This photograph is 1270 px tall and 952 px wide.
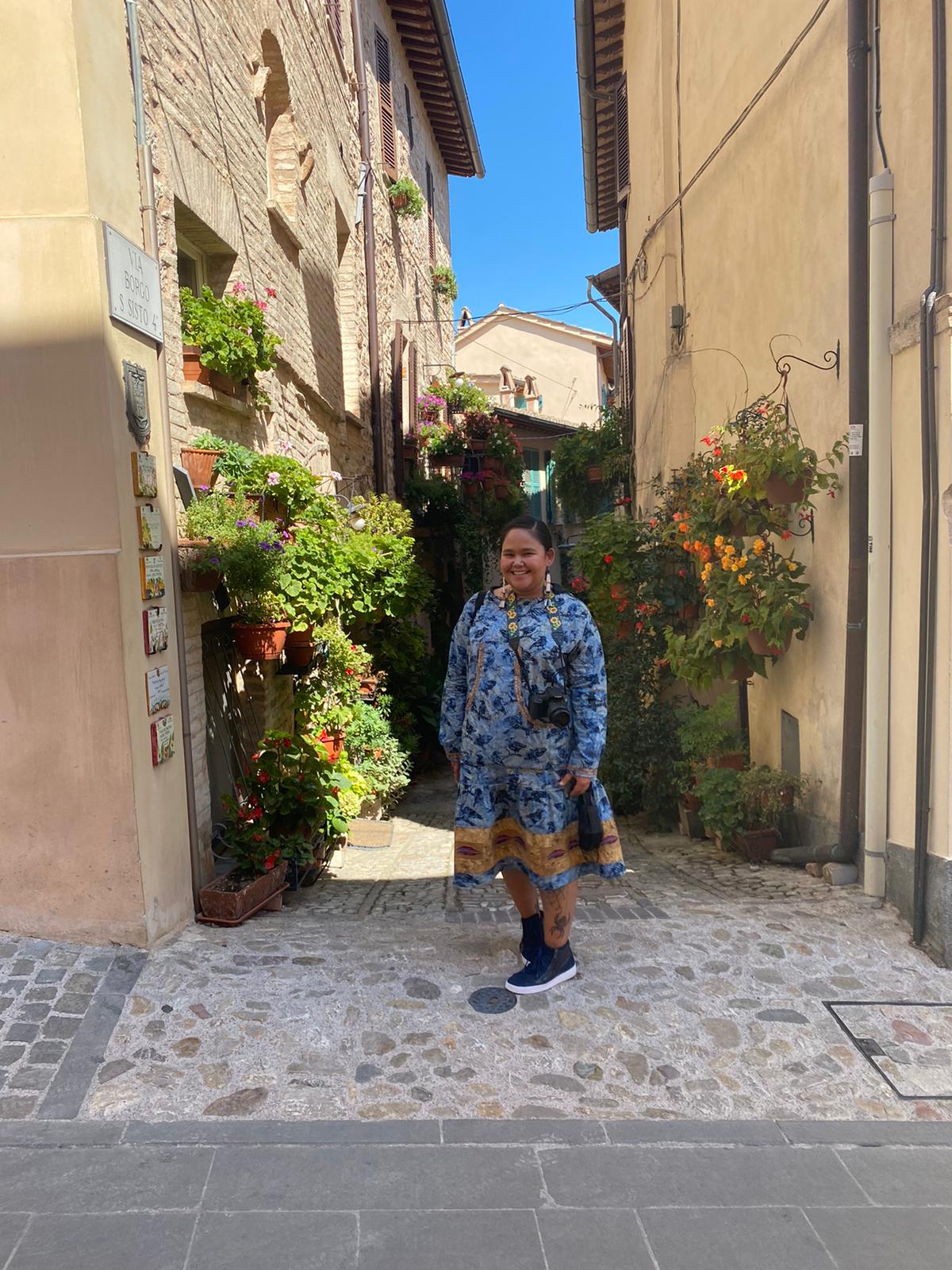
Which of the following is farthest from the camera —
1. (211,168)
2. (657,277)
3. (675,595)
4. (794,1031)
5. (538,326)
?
(538,326)

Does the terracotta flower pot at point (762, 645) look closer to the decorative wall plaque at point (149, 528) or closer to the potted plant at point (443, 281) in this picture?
the decorative wall plaque at point (149, 528)

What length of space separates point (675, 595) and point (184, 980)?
4.79 m

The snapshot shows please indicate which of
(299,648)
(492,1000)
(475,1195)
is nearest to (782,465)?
(492,1000)

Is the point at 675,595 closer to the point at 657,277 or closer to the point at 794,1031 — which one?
the point at 657,277

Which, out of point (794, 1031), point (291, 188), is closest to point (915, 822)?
point (794, 1031)

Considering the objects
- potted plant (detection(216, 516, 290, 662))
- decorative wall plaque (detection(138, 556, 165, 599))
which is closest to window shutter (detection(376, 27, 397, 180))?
potted plant (detection(216, 516, 290, 662))

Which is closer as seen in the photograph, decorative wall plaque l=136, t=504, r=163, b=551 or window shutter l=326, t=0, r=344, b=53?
decorative wall plaque l=136, t=504, r=163, b=551

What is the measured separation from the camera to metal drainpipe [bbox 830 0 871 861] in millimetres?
4254

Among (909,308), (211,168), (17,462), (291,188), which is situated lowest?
(17,462)

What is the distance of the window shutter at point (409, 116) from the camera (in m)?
13.9

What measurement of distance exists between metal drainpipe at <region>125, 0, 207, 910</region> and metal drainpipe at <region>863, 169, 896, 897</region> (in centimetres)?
308

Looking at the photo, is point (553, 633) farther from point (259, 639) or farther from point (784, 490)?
point (259, 639)

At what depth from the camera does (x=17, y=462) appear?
3521 mm

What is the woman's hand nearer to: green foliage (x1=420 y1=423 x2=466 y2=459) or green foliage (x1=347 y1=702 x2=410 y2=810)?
green foliage (x1=347 y1=702 x2=410 y2=810)
